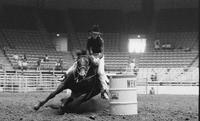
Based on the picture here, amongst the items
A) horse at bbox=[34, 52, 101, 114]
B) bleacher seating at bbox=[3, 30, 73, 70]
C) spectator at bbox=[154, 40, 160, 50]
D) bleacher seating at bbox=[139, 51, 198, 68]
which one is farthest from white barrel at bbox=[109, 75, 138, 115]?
spectator at bbox=[154, 40, 160, 50]

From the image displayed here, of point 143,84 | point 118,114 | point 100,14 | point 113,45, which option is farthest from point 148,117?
point 100,14

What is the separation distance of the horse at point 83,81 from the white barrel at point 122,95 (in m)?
0.38

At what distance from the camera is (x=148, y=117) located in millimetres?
8445

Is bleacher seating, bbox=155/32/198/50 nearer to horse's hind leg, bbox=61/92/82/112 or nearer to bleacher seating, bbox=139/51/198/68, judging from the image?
bleacher seating, bbox=139/51/198/68

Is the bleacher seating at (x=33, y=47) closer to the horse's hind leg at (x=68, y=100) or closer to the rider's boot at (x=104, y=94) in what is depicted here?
the horse's hind leg at (x=68, y=100)

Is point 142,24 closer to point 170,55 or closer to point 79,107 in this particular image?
point 170,55

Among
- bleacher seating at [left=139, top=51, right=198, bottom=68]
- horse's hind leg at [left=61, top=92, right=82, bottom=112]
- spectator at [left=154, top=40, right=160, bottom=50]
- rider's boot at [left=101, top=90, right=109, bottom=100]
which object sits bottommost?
horse's hind leg at [left=61, top=92, right=82, bottom=112]

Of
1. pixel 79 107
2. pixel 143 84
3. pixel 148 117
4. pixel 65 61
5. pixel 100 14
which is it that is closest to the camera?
pixel 148 117

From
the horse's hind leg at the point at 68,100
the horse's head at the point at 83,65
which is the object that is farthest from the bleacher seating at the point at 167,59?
the horse's head at the point at 83,65

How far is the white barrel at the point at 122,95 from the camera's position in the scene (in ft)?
28.3

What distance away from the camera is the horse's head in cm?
793

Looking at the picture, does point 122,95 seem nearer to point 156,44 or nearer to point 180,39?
point 156,44

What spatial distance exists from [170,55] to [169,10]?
5324 millimetres

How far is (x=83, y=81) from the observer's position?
8.40 metres
